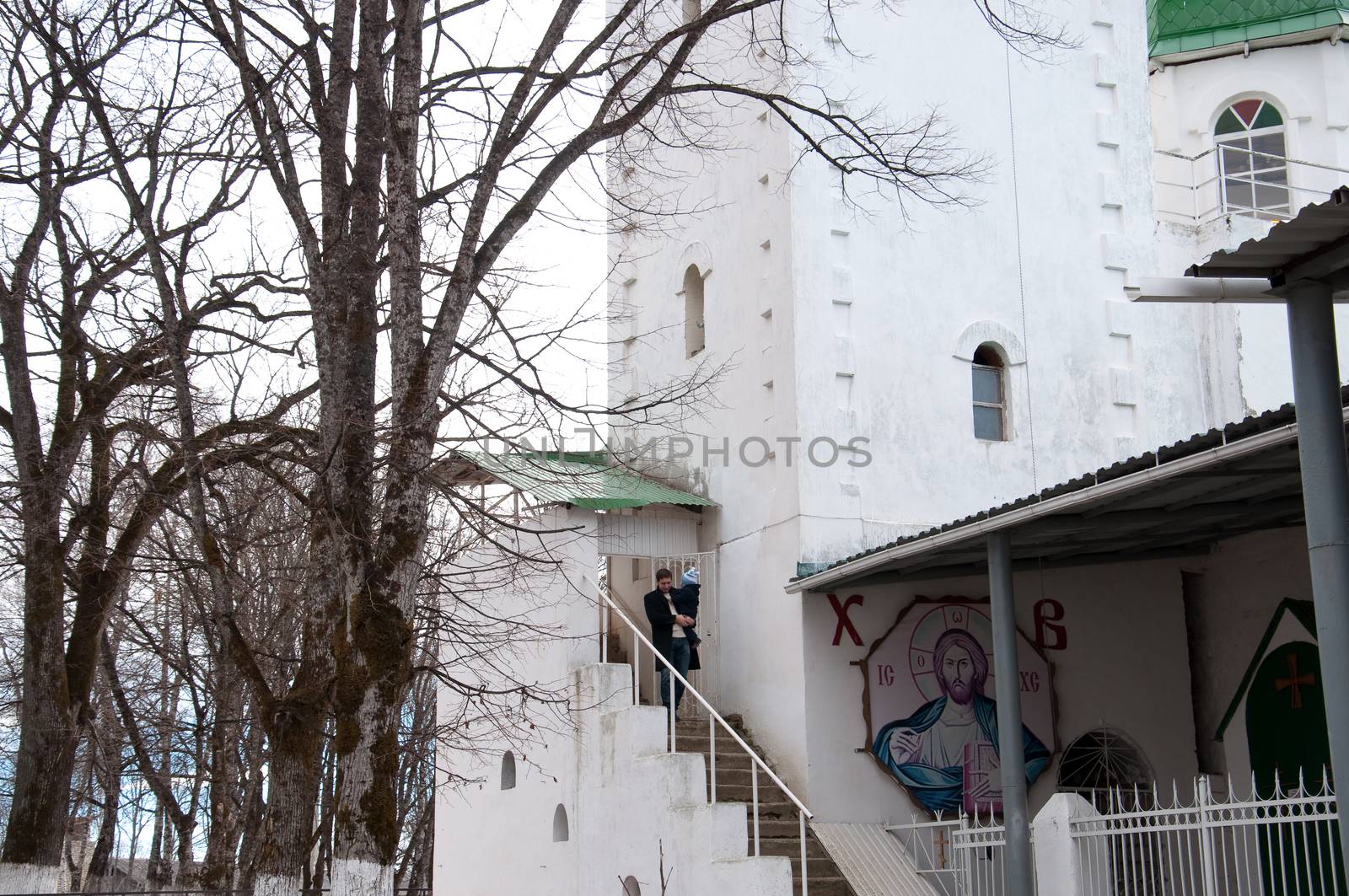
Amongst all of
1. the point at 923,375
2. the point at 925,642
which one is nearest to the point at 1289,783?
the point at 925,642

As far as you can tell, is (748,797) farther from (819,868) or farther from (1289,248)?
(1289,248)

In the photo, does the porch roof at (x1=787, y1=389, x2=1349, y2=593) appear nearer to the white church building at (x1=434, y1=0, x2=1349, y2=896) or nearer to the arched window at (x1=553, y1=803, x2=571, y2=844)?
the white church building at (x1=434, y1=0, x2=1349, y2=896)

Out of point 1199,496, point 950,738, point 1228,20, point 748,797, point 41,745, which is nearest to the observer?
point 1199,496

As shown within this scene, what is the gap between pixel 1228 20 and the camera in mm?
19906

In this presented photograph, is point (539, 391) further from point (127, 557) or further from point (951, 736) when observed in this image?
point (951, 736)

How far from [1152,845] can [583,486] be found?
6.28 metres

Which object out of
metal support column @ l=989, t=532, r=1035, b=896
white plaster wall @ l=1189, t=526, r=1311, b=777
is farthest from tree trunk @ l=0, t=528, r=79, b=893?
white plaster wall @ l=1189, t=526, r=1311, b=777

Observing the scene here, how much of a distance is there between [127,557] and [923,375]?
28.1 ft

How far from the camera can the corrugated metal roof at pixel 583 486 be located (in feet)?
49.2

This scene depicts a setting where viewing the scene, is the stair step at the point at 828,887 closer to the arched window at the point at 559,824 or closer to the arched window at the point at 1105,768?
the arched window at the point at 1105,768

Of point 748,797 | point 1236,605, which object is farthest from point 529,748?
point 1236,605

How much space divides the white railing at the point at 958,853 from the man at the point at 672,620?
2.68 metres

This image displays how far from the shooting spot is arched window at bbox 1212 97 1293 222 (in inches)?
738

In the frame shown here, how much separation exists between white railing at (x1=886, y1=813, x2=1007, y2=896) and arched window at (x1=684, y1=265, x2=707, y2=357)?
659cm
